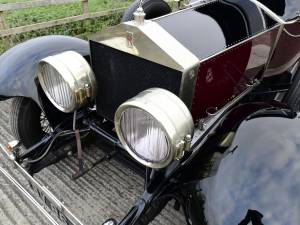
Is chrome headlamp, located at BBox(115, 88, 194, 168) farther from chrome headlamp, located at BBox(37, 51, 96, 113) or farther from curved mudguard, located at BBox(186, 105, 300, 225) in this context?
chrome headlamp, located at BBox(37, 51, 96, 113)

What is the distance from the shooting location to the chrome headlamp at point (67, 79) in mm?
1617

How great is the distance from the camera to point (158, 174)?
1597 mm

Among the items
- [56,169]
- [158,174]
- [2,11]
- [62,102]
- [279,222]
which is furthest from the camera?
[2,11]

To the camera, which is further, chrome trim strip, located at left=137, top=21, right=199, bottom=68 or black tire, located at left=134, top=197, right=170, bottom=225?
black tire, located at left=134, top=197, right=170, bottom=225

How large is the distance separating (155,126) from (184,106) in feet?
0.48

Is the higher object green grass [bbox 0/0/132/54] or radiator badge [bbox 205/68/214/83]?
radiator badge [bbox 205/68/214/83]

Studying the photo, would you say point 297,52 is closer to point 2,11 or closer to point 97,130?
point 97,130

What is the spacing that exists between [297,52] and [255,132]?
1.68m

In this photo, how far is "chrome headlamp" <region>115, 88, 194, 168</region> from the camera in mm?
1220

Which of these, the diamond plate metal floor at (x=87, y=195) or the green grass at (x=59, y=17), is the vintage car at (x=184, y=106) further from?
the green grass at (x=59, y=17)

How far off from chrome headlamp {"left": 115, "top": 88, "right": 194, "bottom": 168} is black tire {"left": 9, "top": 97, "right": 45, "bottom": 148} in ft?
3.32

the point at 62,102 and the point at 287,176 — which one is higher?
the point at 287,176

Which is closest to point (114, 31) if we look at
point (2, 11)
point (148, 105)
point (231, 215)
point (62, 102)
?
point (62, 102)

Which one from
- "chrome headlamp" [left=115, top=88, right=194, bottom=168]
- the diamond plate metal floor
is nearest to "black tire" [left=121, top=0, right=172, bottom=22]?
the diamond plate metal floor
